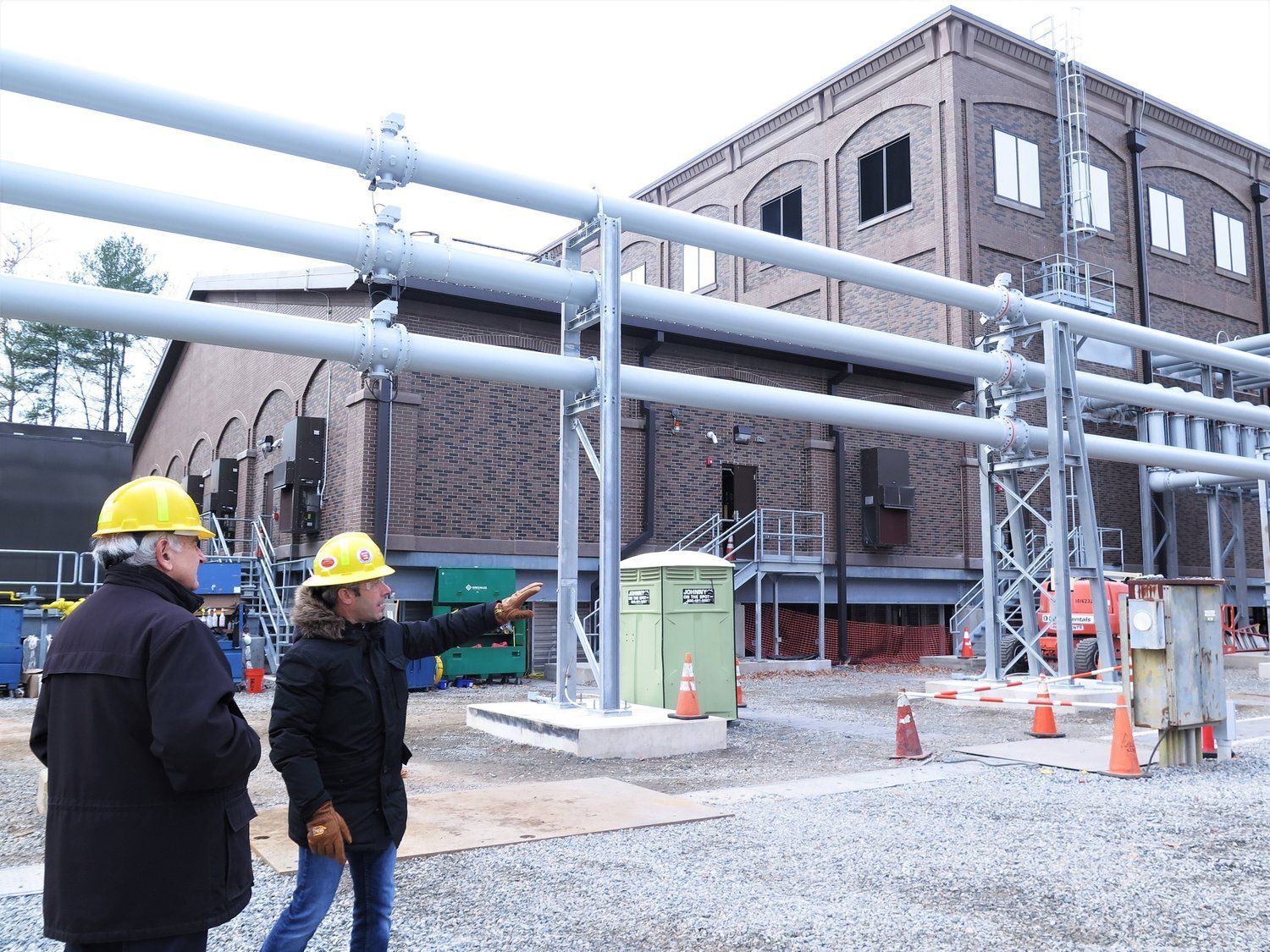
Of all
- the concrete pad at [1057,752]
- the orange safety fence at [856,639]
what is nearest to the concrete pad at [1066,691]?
the concrete pad at [1057,752]

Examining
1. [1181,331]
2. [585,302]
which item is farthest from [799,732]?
[1181,331]

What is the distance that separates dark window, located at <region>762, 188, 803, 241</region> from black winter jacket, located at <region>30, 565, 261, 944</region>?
29563 mm

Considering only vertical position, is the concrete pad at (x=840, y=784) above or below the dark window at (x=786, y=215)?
below

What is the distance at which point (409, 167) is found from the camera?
418 inches

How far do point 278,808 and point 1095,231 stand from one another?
27.9 meters

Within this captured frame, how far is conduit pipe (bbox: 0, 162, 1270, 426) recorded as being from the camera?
9.48m

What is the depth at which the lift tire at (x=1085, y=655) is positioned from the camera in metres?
17.6

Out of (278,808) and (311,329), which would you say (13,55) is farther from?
(278,808)

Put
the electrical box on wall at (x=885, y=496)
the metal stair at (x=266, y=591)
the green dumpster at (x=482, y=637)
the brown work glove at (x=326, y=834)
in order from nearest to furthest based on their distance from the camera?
1. the brown work glove at (x=326, y=834)
2. the green dumpster at (x=482, y=637)
3. the metal stair at (x=266, y=591)
4. the electrical box on wall at (x=885, y=496)

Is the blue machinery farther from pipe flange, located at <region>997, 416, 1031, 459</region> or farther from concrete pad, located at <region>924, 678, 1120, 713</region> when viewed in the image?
concrete pad, located at <region>924, 678, 1120, 713</region>

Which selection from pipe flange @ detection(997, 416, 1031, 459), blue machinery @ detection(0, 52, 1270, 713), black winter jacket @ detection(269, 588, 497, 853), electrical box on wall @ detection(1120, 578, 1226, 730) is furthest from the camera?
pipe flange @ detection(997, 416, 1031, 459)

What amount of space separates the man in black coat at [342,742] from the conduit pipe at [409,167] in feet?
24.6

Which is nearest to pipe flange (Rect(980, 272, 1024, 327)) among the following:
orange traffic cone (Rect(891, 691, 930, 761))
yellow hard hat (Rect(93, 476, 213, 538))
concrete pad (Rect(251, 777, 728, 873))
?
orange traffic cone (Rect(891, 691, 930, 761))

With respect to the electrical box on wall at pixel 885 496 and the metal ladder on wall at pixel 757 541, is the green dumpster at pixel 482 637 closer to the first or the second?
the metal ladder on wall at pixel 757 541
